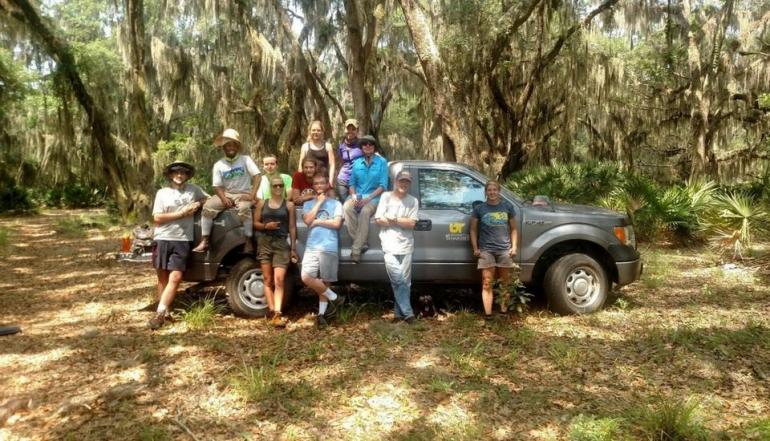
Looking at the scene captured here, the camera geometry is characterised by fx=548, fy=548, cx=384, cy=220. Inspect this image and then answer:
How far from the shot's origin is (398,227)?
5555 mm

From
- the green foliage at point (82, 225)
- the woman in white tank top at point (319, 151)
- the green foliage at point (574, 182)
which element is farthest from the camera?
the green foliage at point (82, 225)

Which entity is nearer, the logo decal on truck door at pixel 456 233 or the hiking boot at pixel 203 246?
the hiking boot at pixel 203 246

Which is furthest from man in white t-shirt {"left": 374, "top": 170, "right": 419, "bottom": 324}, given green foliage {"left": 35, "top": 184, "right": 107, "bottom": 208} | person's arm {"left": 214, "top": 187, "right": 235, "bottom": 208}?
green foliage {"left": 35, "top": 184, "right": 107, "bottom": 208}

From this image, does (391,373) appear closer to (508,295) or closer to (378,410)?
(378,410)

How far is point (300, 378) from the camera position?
14.9ft

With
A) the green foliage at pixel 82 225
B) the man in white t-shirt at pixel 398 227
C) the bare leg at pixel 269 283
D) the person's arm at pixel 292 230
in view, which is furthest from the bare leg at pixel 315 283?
the green foliage at pixel 82 225

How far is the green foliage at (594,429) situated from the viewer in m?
3.52

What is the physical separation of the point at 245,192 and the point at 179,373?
2.08 metres

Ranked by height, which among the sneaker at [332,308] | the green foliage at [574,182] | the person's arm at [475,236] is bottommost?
the sneaker at [332,308]

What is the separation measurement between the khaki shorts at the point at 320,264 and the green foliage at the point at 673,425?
3079mm

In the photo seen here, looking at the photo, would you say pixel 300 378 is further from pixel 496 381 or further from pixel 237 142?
pixel 237 142

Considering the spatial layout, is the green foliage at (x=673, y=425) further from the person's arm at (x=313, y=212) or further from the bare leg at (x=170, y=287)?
the bare leg at (x=170, y=287)

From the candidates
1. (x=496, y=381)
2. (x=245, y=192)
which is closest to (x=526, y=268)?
(x=496, y=381)

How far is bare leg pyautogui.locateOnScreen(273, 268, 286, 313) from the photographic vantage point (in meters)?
5.70
